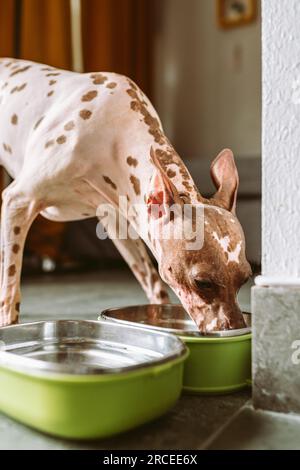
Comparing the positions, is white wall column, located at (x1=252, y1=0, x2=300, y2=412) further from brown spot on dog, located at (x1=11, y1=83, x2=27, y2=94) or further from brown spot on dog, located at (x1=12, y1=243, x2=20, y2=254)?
brown spot on dog, located at (x1=11, y1=83, x2=27, y2=94)

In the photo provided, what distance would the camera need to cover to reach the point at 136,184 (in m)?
1.41

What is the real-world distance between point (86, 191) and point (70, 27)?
105 inches

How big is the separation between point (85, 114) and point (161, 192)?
1.41 feet

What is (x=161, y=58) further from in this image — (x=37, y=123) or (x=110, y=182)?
(x=110, y=182)

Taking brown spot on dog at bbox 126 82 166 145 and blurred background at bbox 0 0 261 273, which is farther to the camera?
blurred background at bbox 0 0 261 273

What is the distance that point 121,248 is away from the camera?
6.24 feet

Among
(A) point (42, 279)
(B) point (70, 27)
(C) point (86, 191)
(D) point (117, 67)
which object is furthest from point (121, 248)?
(D) point (117, 67)

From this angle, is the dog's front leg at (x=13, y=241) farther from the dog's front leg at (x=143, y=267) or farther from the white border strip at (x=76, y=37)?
the white border strip at (x=76, y=37)

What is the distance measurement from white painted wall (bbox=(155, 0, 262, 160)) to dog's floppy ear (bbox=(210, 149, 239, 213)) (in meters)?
3.16

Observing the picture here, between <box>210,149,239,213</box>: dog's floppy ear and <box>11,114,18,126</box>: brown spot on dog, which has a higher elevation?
<box>11,114,18,126</box>: brown spot on dog

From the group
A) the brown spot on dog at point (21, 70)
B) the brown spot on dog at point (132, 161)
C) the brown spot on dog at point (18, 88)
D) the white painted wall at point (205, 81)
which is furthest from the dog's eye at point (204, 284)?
the white painted wall at point (205, 81)

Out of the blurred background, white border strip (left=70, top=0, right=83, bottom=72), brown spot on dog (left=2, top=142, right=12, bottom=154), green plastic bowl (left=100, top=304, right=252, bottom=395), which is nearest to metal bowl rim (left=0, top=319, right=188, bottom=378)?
green plastic bowl (left=100, top=304, right=252, bottom=395)

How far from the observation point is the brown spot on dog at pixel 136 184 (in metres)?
1.40

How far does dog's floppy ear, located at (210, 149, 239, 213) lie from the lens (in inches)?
49.9
